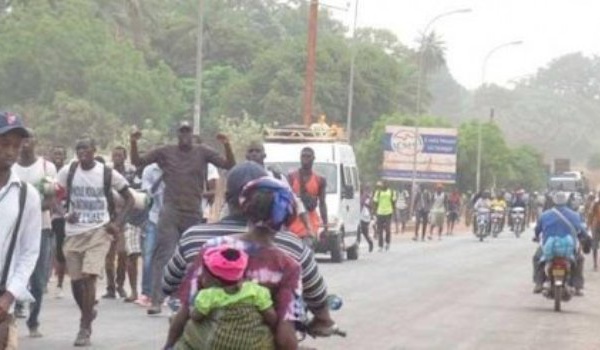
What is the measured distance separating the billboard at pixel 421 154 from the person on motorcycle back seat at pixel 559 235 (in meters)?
46.7

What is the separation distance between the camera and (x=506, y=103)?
17925 centimetres

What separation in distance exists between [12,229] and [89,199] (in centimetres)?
687

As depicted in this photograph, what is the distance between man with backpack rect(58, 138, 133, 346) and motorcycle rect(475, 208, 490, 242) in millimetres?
36514

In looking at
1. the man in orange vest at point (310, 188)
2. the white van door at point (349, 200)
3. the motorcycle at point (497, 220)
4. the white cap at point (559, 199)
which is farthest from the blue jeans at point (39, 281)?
the motorcycle at point (497, 220)

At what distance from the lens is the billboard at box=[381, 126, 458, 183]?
6994 cm

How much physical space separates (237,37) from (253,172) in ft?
257

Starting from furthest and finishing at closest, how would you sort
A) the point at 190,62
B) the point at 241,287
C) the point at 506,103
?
the point at 506,103, the point at 190,62, the point at 241,287

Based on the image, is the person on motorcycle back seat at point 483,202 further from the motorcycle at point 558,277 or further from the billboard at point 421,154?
the motorcycle at point 558,277

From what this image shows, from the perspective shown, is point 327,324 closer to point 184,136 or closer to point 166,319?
point 184,136

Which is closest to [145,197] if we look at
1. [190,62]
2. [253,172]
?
[253,172]

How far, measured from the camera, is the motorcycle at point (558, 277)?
20.5 meters

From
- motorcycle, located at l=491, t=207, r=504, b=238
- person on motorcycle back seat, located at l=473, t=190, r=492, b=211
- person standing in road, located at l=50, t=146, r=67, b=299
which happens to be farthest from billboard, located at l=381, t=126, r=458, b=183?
person standing in road, located at l=50, t=146, r=67, b=299

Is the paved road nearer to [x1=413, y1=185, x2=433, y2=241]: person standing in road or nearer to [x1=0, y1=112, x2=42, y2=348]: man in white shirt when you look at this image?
[x1=0, y1=112, x2=42, y2=348]: man in white shirt

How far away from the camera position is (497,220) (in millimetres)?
54125
